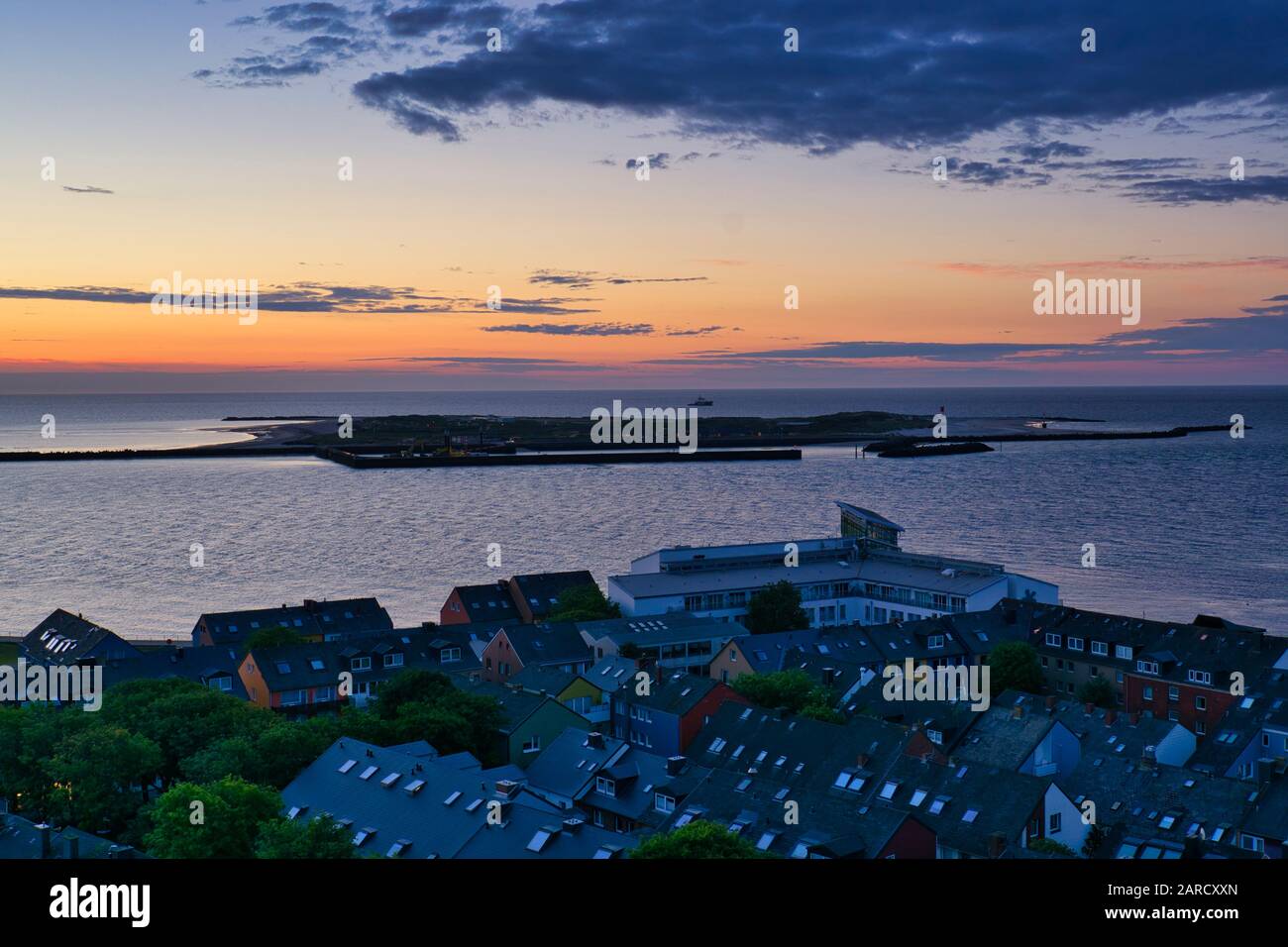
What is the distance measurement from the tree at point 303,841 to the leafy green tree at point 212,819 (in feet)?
1.96

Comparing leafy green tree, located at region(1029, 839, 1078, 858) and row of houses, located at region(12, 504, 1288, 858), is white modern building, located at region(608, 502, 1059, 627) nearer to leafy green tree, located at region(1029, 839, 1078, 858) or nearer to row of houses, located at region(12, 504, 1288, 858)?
row of houses, located at region(12, 504, 1288, 858)

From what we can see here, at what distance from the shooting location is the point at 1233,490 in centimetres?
13638

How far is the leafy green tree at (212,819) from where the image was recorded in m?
23.0

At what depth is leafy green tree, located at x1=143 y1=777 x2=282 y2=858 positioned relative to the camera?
23000mm

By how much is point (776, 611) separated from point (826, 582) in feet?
27.4

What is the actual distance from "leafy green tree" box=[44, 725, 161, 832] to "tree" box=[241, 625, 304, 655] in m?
17.1

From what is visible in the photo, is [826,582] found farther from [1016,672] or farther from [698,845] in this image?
[698,845]

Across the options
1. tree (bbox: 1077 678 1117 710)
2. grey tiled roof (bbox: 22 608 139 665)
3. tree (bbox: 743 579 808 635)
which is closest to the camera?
tree (bbox: 1077 678 1117 710)

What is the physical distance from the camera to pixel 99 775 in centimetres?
2902

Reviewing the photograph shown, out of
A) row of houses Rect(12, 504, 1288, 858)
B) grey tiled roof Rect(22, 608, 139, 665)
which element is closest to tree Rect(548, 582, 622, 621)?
row of houses Rect(12, 504, 1288, 858)

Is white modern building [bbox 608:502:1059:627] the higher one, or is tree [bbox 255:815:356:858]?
tree [bbox 255:815:356:858]

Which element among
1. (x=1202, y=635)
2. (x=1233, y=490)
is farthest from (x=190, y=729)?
(x=1233, y=490)
